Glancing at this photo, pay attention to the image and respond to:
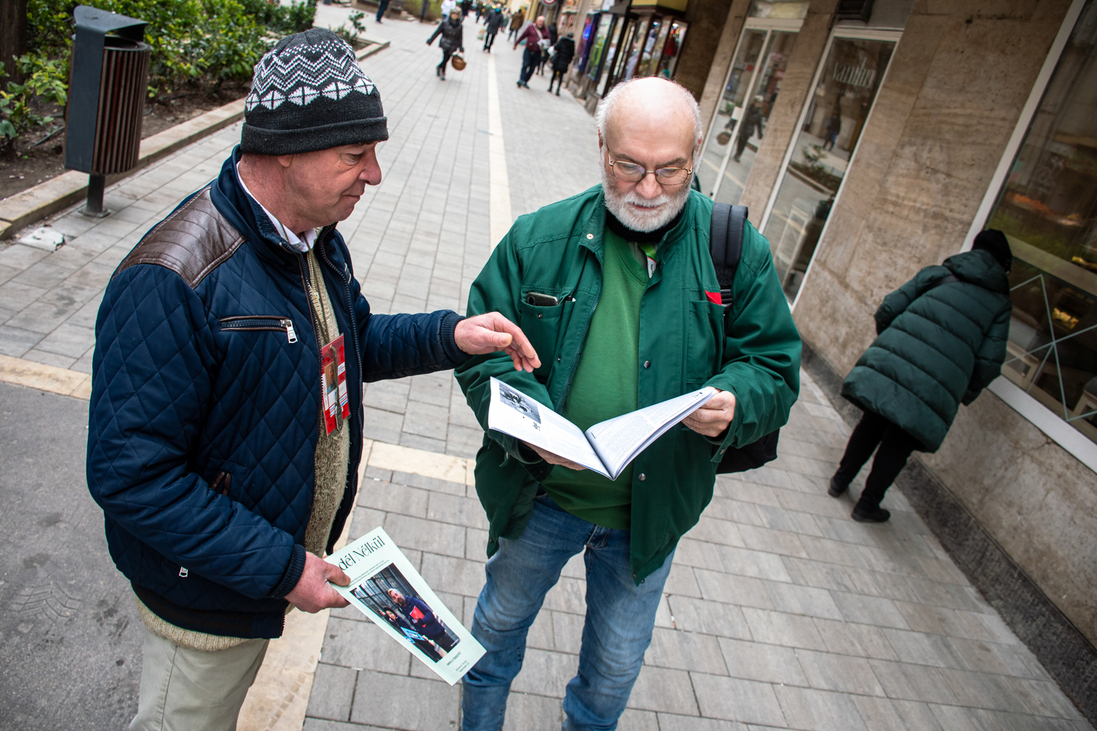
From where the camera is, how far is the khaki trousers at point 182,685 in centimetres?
162

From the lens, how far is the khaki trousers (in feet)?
5.32

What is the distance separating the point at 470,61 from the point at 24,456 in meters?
24.8

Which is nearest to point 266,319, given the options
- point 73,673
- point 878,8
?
point 73,673

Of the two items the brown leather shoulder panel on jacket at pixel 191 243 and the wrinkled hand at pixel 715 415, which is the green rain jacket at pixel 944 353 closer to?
the wrinkled hand at pixel 715 415

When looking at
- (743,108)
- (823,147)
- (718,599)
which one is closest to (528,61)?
(743,108)

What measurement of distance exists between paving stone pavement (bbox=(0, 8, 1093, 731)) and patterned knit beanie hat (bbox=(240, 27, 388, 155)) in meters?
1.96

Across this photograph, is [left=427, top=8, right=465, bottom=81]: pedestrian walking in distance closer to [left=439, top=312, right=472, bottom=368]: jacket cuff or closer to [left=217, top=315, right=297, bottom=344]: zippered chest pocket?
[left=439, top=312, right=472, bottom=368]: jacket cuff

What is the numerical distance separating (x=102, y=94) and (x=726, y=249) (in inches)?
204

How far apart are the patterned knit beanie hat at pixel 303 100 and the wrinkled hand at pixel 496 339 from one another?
1.94 ft

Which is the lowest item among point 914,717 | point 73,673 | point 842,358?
point 73,673

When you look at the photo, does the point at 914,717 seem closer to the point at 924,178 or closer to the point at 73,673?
the point at 73,673

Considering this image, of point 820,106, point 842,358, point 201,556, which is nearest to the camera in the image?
point 201,556

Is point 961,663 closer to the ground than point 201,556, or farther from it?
closer to the ground

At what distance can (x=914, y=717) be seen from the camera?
3141 mm
